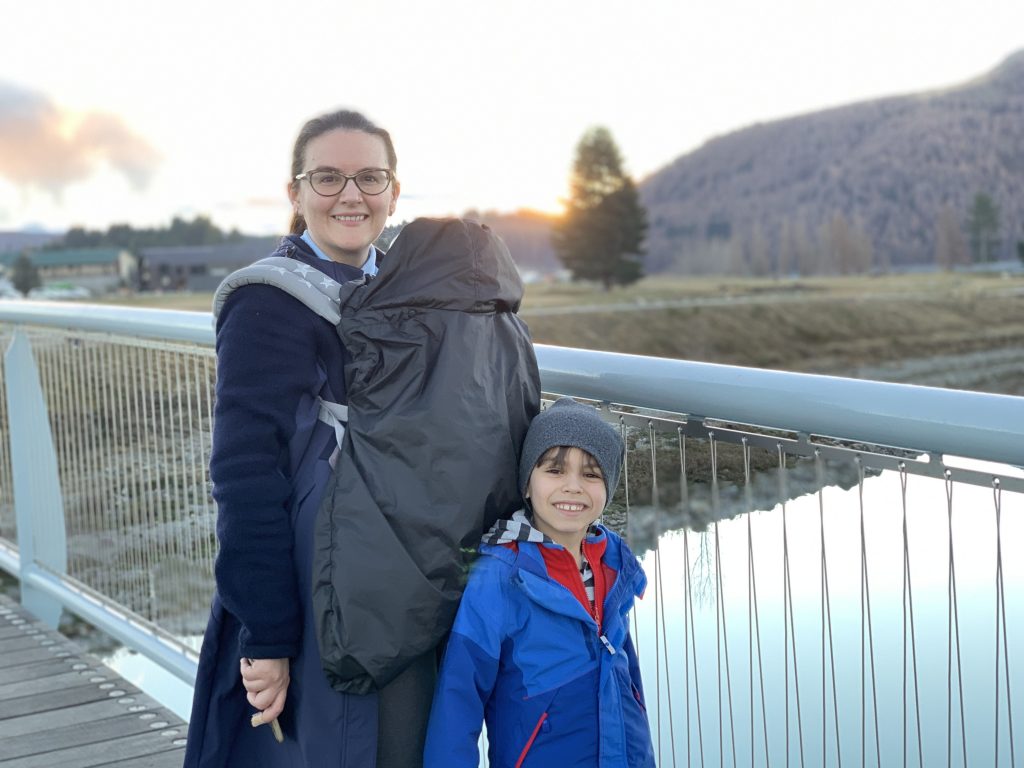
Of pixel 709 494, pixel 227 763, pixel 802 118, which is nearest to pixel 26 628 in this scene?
pixel 227 763

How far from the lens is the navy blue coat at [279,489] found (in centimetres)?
160

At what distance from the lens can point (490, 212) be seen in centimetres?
197

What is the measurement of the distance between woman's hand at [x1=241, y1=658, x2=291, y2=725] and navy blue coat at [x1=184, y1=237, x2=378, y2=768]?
23 mm

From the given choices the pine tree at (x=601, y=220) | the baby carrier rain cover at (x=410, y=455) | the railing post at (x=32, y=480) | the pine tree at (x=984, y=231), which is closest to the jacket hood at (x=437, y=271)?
the baby carrier rain cover at (x=410, y=455)

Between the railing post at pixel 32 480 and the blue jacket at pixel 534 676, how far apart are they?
2696mm

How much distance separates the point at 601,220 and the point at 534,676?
77.4 metres

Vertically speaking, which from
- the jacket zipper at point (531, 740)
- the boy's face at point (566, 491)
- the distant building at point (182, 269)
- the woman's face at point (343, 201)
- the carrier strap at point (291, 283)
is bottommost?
the jacket zipper at point (531, 740)

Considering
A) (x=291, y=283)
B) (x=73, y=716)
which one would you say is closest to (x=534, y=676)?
(x=291, y=283)

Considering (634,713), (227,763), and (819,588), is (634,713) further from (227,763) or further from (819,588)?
(227,763)

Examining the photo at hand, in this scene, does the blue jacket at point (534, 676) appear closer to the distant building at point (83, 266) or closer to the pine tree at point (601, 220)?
the pine tree at point (601, 220)

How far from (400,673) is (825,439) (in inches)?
28.5

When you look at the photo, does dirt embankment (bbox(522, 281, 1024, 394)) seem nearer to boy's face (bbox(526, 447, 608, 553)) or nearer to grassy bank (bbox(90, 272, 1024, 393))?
grassy bank (bbox(90, 272, 1024, 393))

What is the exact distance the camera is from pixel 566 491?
5.53 ft

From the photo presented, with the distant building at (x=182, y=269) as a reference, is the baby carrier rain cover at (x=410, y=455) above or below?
below
